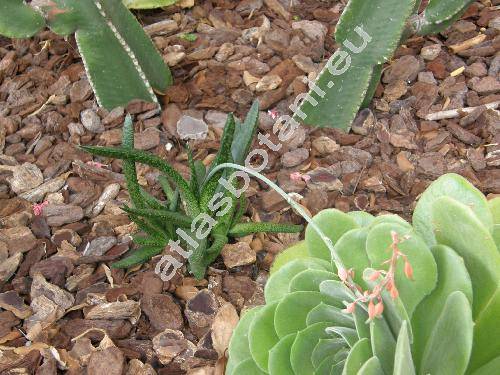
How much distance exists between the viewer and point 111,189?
1.54 m

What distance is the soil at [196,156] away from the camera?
1.27 m

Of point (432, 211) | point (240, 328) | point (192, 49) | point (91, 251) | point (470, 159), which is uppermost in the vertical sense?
point (432, 211)

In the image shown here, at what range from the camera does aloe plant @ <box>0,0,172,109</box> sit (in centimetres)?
151

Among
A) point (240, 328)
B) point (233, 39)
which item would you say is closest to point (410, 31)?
point (233, 39)

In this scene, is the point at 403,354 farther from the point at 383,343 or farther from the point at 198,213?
the point at 198,213

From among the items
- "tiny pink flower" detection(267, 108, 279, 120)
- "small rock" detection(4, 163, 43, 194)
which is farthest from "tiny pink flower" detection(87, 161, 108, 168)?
"tiny pink flower" detection(267, 108, 279, 120)

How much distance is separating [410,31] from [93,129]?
2.91ft

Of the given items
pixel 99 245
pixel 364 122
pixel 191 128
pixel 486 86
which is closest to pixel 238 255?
pixel 99 245

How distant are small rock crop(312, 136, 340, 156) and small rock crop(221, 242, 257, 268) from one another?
365 mm

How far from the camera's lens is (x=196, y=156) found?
5.31 ft

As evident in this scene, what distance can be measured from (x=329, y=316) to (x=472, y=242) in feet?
0.62

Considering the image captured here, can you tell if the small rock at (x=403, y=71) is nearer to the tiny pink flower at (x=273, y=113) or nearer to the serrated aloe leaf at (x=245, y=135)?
the tiny pink flower at (x=273, y=113)

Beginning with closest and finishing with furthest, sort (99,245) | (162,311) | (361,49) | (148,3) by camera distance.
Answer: (162,311), (99,245), (361,49), (148,3)

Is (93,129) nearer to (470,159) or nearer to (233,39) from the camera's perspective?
(233,39)
